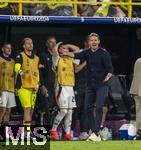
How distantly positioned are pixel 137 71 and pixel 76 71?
1.35 m

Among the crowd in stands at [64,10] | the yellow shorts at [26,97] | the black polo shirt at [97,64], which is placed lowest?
the yellow shorts at [26,97]

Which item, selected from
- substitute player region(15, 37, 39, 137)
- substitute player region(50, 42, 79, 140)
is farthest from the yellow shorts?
substitute player region(50, 42, 79, 140)

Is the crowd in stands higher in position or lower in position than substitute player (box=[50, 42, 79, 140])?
higher

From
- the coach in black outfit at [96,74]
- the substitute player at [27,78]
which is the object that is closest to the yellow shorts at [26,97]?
the substitute player at [27,78]

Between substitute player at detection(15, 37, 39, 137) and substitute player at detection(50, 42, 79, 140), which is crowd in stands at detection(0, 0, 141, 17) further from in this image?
substitute player at detection(50, 42, 79, 140)

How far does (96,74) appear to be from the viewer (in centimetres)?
1416

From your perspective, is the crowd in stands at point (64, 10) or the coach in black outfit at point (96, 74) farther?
the crowd in stands at point (64, 10)

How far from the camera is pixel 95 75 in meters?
14.2

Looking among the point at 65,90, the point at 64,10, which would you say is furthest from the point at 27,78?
the point at 64,10

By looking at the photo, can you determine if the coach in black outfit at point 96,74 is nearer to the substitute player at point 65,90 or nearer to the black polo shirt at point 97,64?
the black polo shirt at point 97,64

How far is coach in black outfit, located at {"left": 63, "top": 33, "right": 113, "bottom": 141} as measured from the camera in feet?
45.7

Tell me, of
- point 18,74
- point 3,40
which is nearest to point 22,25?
point 3,40

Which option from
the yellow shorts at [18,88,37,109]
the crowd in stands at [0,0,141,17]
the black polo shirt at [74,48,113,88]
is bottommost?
the yellow shorts at [18,88,37,109]

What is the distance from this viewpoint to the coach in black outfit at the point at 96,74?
13.9 meters
